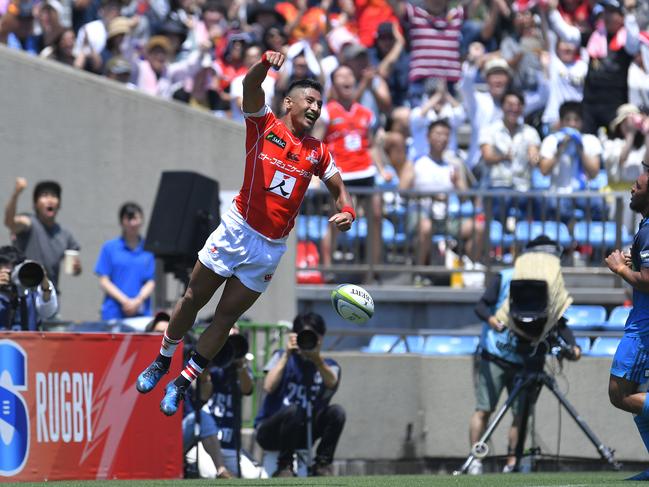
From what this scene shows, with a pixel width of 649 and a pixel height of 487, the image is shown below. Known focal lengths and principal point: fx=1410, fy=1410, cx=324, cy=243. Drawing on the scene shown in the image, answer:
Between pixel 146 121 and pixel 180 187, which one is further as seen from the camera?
pixel 146 121

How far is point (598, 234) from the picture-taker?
16000 millimetres

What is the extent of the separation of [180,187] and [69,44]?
13.2ft

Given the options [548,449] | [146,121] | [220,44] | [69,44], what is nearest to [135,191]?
[146,121]

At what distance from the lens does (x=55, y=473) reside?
11.1 metres

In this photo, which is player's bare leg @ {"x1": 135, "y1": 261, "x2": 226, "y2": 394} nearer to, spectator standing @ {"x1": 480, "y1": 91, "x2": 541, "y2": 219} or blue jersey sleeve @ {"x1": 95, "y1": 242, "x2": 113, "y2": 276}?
blue jersey sleeve @ {"x1": 95, "y1": 242, "x2": 113, "y2": 276}

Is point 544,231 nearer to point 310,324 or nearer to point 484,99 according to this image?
point 484,99

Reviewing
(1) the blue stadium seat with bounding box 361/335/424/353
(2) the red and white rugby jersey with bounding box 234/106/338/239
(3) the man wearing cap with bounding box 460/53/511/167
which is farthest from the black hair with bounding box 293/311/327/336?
(3) the man wearing cap with bounding box 460/53/511/167

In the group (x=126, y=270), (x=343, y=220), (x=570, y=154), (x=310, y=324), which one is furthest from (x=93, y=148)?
(x=343, y=220)

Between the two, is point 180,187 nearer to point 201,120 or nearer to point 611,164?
point 201,120

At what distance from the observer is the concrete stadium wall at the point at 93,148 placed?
602 inches

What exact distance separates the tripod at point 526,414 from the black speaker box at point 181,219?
323 centimetres

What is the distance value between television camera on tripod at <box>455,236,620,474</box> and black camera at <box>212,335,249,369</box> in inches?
88.9

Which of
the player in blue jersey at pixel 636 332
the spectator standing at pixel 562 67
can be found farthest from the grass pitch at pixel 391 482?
the spectator standing at pixel 562 67

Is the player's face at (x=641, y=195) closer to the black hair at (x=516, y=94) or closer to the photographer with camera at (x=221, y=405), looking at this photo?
the photographer with camera at (x=221, y=405)
